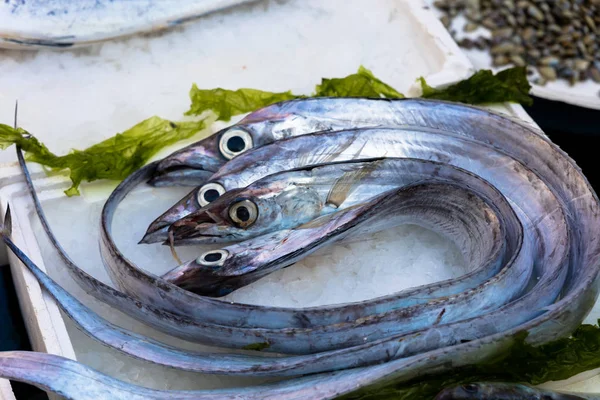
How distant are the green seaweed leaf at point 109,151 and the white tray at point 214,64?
2.1 inches

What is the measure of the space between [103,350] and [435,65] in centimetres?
211

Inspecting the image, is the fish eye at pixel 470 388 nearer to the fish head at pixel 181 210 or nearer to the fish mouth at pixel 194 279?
the fish mouth at pixel 194 279

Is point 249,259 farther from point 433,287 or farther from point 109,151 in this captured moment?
point 109,151

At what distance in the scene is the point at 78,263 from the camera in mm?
2461

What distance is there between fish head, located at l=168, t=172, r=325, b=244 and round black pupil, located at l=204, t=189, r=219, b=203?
85mm

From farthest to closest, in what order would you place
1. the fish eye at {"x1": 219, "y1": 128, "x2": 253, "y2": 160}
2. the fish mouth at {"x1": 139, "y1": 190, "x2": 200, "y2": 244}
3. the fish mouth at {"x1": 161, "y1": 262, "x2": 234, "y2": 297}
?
1. the fish eye at {"x1": 219, "y1": 128, "x2": 253, "y2": 160}
2. the fish mouth at {"x1": 139, "y1": 190, "x2": 200, "y2": 244}
3. the fish mouth at {"x1": 161, "y1": 262, "x2": 234, "y2": 297}

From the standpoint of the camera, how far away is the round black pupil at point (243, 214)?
2260 mm

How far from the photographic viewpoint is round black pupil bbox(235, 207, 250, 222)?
2.26 meters

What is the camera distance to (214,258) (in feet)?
7.20

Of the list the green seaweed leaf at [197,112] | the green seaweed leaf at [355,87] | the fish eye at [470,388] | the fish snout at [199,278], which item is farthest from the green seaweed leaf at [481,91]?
the fish eye at [470,388]

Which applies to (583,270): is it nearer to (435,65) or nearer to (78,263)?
(435,65)

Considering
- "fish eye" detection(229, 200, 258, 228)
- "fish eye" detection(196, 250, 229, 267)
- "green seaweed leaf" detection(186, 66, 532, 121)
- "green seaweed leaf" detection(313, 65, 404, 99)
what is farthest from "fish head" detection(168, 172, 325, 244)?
"green seaweed leaf" detection(313, 65, 404, 99)

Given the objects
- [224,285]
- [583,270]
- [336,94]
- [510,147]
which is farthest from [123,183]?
[583,270]

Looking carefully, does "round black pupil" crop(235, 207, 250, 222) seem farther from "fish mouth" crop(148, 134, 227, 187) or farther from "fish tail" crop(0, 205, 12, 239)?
"fish tail" crop(0, 205, 12, 239)
